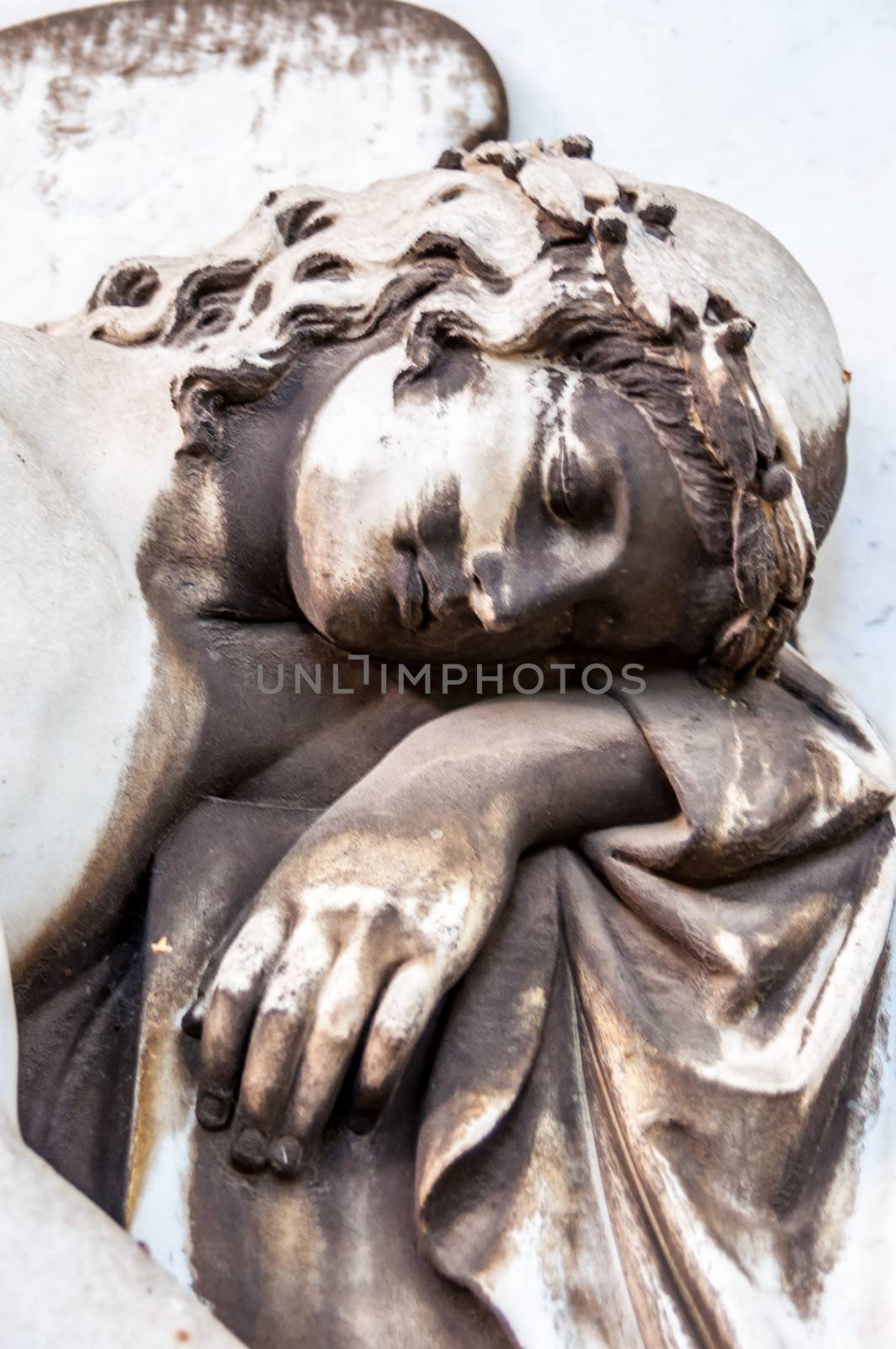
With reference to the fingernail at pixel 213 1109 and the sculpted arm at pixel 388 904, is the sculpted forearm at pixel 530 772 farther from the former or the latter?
the fingernail at pixel 213 1109

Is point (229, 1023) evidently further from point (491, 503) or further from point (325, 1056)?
point (491, 503)

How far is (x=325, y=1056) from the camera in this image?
1.17 meters

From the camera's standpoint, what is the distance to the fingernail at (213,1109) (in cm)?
120

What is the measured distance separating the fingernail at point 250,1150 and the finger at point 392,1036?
7 centimetres

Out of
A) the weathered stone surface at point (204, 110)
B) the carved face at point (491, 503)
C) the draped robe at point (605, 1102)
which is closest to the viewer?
the draped robe at point (605, 1102)

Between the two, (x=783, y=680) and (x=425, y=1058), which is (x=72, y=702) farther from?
(x=783, y=680)

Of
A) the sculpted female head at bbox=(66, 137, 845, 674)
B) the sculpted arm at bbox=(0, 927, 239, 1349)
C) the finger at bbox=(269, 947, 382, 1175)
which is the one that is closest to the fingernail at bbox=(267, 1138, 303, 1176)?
the finger at bbox=(269, 947, 382, 1175)

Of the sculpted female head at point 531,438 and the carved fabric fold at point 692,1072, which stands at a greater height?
the sculpted female head at point 531,438

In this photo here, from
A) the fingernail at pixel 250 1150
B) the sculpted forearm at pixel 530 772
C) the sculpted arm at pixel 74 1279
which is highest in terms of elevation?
the sculpted forearm at pixel 530 772

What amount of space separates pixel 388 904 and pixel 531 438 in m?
0.38

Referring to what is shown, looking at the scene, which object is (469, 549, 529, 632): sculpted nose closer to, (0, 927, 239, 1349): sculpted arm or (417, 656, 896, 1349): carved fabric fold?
(417, 656, 896, 1349): carved fabric fold

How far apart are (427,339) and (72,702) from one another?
401 mm

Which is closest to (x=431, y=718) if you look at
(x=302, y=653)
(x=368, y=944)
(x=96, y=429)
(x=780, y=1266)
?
(x=302, y=653)

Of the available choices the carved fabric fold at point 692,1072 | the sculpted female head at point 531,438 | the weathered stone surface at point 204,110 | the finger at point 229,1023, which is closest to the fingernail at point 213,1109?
the finger at point 229,1023
